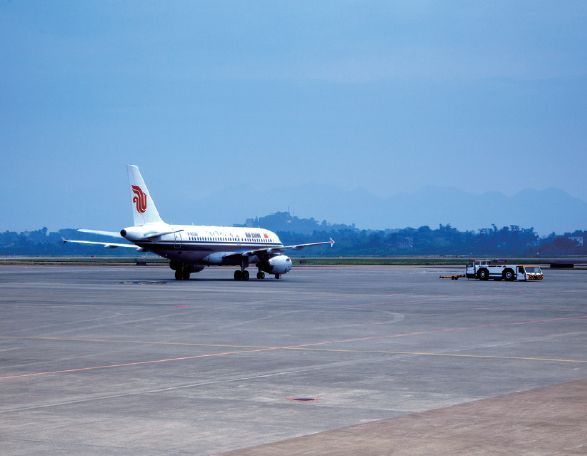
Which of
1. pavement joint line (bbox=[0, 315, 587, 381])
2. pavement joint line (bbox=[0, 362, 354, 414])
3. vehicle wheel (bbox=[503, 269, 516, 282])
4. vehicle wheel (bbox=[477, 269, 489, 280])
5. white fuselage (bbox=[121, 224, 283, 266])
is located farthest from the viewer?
vehicle wheel (bbox=[477, 269, 489, 280])

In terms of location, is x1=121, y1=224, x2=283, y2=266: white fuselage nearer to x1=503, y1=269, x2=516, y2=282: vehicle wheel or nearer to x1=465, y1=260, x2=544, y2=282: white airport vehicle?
x1=465, y1=260, x2=544, y2=282: white airport vehicle

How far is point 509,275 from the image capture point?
73938mm

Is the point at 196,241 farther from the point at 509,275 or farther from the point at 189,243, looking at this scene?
the point at 509,275

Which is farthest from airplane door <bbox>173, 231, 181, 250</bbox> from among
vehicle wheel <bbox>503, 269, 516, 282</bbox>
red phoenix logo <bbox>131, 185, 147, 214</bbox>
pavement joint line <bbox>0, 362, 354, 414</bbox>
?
pavement joint line <bbox>0, 362, 354, 414</bbox>

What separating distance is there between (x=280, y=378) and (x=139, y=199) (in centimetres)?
5556

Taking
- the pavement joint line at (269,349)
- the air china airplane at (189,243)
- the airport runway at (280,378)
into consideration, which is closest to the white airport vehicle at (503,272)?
the air china airplane at (189,243)

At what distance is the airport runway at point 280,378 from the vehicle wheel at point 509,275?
34.7 m

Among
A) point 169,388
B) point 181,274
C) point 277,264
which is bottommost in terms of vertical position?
point 169,388

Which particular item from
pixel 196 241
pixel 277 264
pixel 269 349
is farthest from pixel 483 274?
pixel 269 349

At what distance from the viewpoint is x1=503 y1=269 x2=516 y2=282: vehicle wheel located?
73.6 m

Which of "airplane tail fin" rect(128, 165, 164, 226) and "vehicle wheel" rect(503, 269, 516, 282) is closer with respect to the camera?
"airplane tail fin" rect(128, 165, 164, 226)

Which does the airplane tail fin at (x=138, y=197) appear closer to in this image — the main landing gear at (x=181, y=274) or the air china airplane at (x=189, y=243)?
the air china airplane at (x=189, y=243)

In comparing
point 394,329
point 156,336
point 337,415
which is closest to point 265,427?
point 337,415

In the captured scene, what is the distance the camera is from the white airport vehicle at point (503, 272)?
73.4 metres
